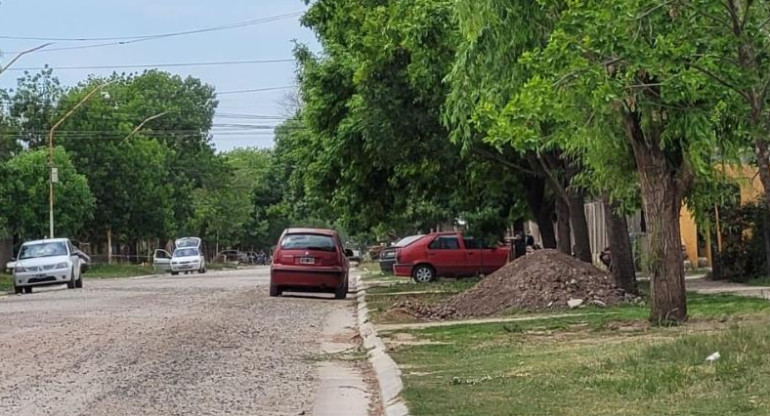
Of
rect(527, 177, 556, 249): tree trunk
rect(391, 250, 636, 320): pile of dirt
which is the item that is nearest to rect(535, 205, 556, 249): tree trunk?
rect(527, 177, 556, 249): tree trunk

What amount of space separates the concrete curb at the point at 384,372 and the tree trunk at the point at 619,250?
15.9 feet

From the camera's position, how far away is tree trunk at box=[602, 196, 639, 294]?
2212cm

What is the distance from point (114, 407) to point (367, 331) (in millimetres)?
8780

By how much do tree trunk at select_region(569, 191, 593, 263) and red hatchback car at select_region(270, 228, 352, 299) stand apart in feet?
19.1

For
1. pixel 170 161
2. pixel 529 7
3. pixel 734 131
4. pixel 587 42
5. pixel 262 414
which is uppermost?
pixel 170 161

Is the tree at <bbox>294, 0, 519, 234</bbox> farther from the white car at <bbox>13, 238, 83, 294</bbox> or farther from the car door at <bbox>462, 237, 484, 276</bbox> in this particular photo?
the white car at <bbox>13, 238, 83, 294</bbox>

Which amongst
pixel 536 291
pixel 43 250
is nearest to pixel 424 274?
pixel 43 250

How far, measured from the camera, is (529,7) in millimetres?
12883

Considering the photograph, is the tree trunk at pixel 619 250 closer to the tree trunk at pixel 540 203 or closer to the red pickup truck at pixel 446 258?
the tree trunk at pixel 540 203

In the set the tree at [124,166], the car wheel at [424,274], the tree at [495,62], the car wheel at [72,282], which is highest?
the tree at [124,166]

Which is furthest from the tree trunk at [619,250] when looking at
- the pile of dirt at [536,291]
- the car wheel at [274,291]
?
the car wheel at [274,291]

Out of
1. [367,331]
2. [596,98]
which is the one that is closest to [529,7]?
[596,98]

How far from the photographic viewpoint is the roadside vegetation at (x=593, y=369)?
9398 mm

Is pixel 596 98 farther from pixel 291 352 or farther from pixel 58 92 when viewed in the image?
pixel 58 92
